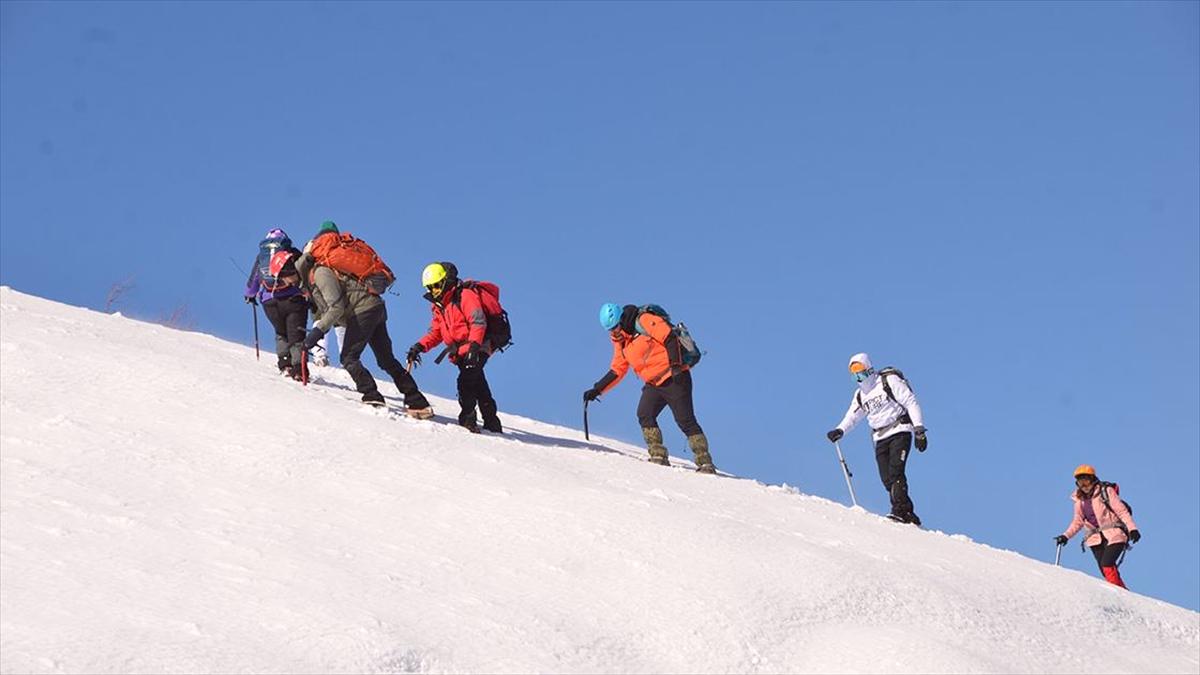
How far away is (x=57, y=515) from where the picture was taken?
8297 millimetres

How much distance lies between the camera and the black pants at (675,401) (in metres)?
14.1

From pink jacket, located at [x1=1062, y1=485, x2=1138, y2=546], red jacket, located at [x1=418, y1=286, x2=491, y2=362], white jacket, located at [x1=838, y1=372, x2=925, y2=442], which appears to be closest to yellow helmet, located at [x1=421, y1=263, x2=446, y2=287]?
red jacket, located at [x1=418, y1=286, x2=491, y2=362]

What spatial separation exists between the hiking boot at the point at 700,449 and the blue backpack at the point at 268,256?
16.4ft

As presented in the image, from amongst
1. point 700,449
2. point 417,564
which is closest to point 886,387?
point 700,449

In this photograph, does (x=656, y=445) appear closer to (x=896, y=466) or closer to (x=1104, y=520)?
(x=896, y=466)

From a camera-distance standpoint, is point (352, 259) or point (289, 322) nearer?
point (352, 259)

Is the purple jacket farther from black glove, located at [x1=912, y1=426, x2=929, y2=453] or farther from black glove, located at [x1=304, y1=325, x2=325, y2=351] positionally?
black glove, located at [x1=912, y1=426, x2=929, y2=453]

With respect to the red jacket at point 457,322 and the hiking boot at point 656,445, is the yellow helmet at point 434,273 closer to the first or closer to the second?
the red jacket at point 457,322

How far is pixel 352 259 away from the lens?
1367cm

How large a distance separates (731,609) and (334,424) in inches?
172

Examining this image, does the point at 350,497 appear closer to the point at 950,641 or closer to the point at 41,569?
the point at 41,569

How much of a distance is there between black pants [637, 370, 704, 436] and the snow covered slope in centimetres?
153

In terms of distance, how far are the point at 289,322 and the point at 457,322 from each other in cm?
249

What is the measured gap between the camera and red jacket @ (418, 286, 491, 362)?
13516 mm
